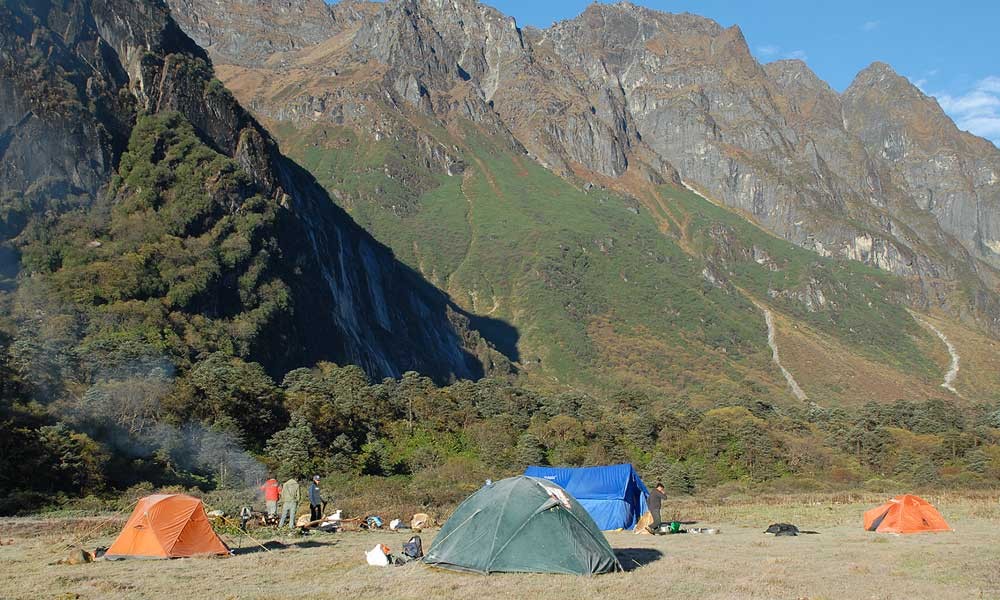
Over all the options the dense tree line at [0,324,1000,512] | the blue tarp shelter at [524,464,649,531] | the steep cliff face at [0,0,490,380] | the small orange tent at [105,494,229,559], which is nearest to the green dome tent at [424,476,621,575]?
the small orange tent at [105,494,229,559]

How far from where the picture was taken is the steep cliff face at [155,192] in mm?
65062

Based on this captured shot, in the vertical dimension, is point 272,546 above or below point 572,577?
above

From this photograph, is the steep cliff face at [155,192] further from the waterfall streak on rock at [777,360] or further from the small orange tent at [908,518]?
the waterfall streak on rock at [777,360]

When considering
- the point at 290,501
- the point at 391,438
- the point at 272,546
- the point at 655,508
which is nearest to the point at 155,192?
the point at 391,438

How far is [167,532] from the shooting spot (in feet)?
63.9

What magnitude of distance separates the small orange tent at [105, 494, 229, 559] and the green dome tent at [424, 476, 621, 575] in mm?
5811

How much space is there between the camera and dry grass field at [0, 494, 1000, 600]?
49.6ft

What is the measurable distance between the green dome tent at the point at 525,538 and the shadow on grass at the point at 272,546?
201 inches

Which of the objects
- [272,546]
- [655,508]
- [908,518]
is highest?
[272,546]

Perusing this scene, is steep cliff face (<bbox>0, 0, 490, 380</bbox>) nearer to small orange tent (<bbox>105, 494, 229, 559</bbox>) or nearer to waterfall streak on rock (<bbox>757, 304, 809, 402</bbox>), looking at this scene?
small orange tent (<bbox>105, 494, 229, 559</bbox>)

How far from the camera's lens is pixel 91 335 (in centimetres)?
5566

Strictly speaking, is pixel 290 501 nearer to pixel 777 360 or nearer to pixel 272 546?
pixel 272 546

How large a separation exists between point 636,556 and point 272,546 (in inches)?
363

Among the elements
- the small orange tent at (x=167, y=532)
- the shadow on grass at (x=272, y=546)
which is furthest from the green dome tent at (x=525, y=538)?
the small orange tent at (x=167, y=532)
